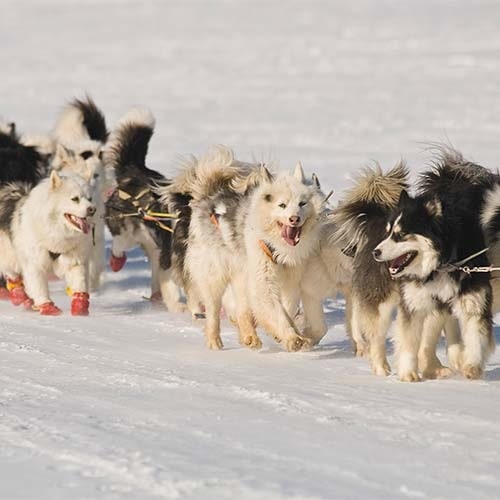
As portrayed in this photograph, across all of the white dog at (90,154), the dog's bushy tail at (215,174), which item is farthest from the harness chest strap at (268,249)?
the white dog at (90,154)

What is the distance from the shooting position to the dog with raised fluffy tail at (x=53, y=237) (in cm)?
906

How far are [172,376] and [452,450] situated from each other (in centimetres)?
197

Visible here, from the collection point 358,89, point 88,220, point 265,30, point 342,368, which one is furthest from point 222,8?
point 342,368

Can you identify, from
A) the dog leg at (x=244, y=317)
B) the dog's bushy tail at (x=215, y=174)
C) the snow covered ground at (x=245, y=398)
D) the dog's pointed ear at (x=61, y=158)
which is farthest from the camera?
the dog's pointed ear at (x=61, y=158)

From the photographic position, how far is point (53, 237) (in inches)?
359

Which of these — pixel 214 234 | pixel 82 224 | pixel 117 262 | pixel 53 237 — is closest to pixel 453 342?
pixel 214 234

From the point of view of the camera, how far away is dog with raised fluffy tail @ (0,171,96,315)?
9062 mm

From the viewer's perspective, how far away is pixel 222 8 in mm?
35438

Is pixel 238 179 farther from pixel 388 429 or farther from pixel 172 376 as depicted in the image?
pixel 388 429

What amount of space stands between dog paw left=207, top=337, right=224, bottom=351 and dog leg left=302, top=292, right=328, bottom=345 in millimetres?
519

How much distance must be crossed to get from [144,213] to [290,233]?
2347 mm

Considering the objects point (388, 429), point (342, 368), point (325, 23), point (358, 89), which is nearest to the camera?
point (388, 429)

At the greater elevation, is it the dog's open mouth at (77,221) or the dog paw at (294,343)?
the dog's open mouth at (77,221)

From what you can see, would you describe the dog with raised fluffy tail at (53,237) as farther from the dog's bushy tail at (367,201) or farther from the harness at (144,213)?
the dog's bushy tail at (367,201)
